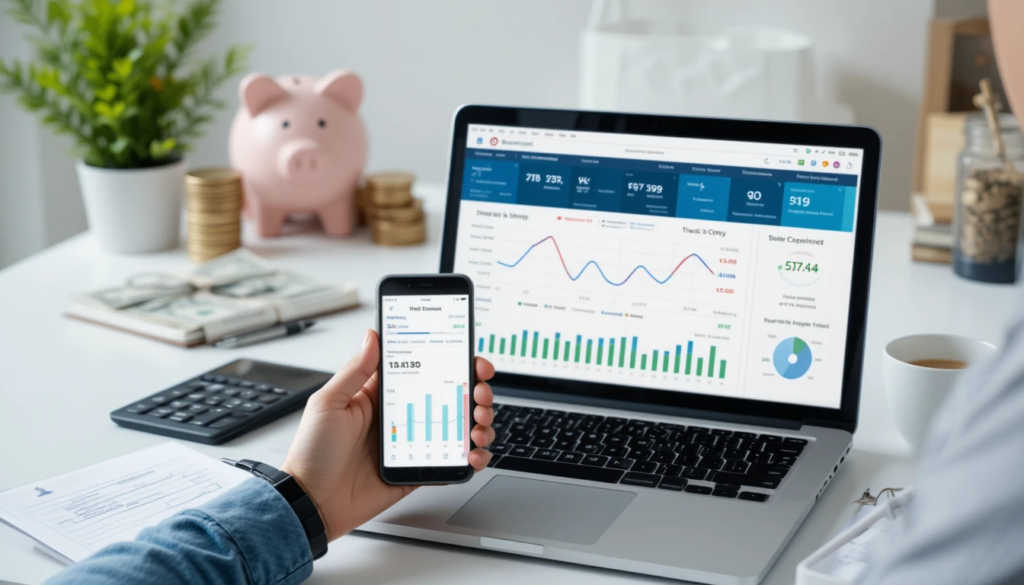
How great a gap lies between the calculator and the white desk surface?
0.05ft

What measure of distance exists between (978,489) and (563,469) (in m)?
0.53

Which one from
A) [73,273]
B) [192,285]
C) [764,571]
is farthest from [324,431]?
[73,273]

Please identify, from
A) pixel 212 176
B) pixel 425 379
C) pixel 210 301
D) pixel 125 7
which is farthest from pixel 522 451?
pixel 125 7

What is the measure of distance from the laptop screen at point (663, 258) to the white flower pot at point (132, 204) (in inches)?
29.1

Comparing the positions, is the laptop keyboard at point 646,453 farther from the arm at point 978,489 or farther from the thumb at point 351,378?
the arm at point 978,489

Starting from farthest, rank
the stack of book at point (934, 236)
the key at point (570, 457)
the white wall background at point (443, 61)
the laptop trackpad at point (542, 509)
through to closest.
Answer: the white wall background at point (443, 61), the stack of book at point (934, 236), the key at point (570, 457), the laptop trackpad at point (542, 509)

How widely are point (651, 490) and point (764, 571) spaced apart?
0.43ft

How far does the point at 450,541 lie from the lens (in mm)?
789

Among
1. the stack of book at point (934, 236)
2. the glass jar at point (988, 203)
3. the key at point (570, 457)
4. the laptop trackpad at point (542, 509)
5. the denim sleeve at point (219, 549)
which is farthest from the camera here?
the stack of book at point (934, 236)

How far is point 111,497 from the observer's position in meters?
0.85

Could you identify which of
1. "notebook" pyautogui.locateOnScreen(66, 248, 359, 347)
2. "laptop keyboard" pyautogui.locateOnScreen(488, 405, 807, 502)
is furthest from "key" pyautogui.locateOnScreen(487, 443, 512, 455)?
"notebook" pyautogui.locateOnScreen(66, 248, 359, 347)

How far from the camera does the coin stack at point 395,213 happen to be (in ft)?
5.36

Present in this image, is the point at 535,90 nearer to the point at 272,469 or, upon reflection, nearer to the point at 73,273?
Answer: the point at 73,273

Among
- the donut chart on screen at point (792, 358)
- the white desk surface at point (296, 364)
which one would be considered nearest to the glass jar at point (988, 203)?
the white desk surface at point (296, 364)
